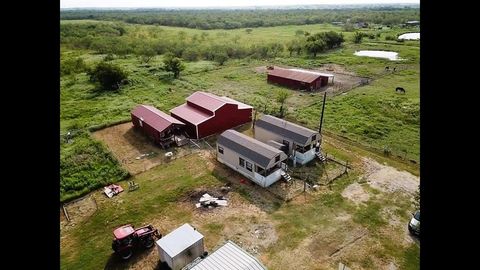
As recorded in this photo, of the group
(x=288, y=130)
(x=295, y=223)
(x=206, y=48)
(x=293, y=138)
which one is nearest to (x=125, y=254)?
(x=295, y=223)

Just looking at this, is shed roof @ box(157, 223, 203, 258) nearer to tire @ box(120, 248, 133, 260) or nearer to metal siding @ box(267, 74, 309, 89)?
tire @ box(120, 248, 133, 260)

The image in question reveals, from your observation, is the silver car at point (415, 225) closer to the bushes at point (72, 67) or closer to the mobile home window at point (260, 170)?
the mobile home window at point (260, 170)

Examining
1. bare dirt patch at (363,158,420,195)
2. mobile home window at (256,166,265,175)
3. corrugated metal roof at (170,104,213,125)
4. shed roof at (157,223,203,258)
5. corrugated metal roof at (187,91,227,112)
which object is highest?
corrugated metal roof at (187,91,227,112)

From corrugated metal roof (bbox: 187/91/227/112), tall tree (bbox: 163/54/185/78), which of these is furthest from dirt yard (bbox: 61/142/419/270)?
tall tree (bbox: 163/54/185/78)

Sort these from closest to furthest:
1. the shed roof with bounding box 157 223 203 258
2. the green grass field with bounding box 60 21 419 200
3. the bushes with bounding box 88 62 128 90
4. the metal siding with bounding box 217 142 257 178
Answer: the shed roof with bounding box 157 223 203 258
the metal siding with bounding box 217 142 257 178
the green grass field with bounding box 60 21 419 200
the bushes with bounding box 88 62 128 90

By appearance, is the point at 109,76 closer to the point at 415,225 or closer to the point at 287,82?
the point at 287,82

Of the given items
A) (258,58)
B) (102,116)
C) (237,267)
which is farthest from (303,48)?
A: (237,267)

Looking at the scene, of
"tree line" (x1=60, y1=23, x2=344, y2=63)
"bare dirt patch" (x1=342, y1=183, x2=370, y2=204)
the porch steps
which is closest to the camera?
"bare dirt patch" (x1=342, y1=183, x2=370, y2=204)
